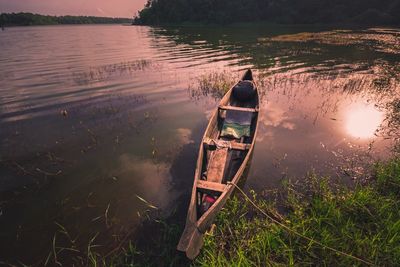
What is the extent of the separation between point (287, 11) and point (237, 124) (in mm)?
84337

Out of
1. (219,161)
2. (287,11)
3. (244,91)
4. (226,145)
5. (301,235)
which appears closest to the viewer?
(301,235)

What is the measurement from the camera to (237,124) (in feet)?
29.7

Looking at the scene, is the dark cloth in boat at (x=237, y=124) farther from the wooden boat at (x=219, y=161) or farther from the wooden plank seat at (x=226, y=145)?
the wooden plank seat at (x=226, y=145)

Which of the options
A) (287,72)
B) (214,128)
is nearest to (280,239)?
(214,128)

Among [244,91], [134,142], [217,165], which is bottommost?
[134,142]

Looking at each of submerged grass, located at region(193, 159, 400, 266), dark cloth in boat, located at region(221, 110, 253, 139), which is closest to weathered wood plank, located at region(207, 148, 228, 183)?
submerged grass, located at region(193, 159, 400, 266)

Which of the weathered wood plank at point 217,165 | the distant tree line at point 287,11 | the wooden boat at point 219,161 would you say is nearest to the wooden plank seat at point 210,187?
the wooden boat at point 219,161

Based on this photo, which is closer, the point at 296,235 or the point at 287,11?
the point at 296,235

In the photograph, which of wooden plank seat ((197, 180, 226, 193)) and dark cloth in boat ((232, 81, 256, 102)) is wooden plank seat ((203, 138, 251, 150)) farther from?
dark cloth in boat ((232, 81, 256, 102))

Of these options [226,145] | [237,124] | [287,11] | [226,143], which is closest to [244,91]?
[237,124]

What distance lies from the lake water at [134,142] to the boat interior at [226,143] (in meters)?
0.75

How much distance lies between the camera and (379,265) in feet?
13.0

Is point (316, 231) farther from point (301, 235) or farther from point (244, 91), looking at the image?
point (244, 91)

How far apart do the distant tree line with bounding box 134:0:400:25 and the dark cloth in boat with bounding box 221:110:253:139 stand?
2924 inches
